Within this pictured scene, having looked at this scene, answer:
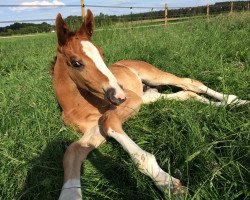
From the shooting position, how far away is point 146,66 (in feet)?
17.1

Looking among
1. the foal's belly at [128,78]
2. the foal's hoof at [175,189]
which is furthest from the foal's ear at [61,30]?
the foal's hoof at [175,189]

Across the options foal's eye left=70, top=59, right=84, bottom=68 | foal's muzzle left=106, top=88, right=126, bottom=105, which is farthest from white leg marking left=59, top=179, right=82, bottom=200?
foal's eye left=70, top=59, right=84, bottom=68

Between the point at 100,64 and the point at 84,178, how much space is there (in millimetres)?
1186

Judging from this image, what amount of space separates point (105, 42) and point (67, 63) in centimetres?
479

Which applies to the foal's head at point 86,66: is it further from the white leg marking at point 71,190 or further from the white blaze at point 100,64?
the white leg marking at point 71,190

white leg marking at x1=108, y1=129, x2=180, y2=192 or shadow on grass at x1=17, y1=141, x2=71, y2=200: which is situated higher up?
white leg marking at x1=108, y1=129, x2=180, y2=192

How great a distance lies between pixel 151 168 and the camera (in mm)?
2447

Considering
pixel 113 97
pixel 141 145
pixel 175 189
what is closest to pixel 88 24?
pixel 113 97

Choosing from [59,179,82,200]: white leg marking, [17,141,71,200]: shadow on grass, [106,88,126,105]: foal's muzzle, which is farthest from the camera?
[106,88,126,105]: foal's muzzle

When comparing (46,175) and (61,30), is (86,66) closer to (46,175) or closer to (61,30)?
(61,30)

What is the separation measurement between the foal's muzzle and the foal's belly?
4.06ft

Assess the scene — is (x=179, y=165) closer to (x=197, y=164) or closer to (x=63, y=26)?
(x=197, y=164)

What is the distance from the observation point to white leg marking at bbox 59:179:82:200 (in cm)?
238

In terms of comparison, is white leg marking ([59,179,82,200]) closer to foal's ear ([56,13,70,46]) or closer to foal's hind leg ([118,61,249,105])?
foal's ear ([56,13,70,46])
